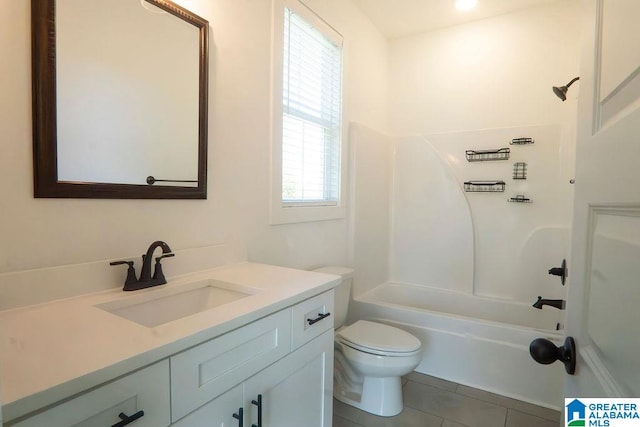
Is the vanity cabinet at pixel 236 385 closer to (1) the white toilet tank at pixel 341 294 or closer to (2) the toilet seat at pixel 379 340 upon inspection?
(2) the toilet seat at pixel 379 340

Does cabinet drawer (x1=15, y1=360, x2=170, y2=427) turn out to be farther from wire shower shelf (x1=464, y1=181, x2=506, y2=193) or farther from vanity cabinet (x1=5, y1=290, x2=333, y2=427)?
wire shower shelf (x1=464, y1=181, x2=506, y2=193)

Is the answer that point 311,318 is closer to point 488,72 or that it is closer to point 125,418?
point 125,418

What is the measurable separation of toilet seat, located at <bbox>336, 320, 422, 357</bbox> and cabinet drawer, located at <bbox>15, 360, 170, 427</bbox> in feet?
4.18

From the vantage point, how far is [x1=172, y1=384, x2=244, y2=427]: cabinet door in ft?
2.65

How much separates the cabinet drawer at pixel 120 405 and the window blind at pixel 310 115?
51.5 inches

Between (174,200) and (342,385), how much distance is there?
61.1 inches

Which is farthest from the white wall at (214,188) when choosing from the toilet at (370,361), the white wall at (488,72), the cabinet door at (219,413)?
the white wall at (488,72)

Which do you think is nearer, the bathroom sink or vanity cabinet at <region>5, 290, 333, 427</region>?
vanity cabinet at <region>5, 290, 333, 427</region>

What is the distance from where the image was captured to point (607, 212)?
57 cm

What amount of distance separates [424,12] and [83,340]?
308cm

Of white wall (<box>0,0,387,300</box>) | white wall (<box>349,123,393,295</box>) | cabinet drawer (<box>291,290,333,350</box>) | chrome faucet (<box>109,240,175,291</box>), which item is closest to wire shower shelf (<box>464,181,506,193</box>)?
Result: white wall (<box>349,123,393,295</box>)

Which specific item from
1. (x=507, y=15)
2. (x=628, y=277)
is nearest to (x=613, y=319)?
(x=628, y=277)

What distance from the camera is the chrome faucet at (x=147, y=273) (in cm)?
114

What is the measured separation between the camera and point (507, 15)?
269 cm
